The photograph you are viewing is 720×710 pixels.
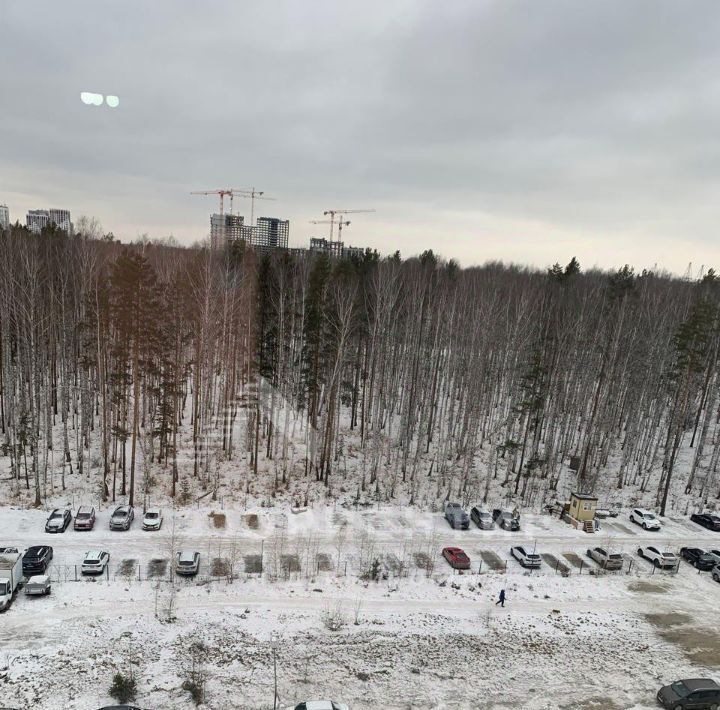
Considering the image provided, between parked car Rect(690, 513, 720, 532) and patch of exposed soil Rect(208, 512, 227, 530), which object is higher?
parked car Rect(690, 513, 720, 532)

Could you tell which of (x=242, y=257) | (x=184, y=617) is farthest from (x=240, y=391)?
(x=184, y=617)

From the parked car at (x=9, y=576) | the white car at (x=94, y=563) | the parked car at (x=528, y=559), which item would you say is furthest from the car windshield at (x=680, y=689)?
the parked car at (x=9, y=576)

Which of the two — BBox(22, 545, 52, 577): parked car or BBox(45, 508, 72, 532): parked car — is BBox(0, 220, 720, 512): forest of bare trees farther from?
BBox(22, 545, 52, 577): parked car

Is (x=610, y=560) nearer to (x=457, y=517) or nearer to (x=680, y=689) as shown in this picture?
(x=457, y=517)

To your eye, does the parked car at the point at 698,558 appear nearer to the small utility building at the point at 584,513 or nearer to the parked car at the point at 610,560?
the parked car at the point at 610,560

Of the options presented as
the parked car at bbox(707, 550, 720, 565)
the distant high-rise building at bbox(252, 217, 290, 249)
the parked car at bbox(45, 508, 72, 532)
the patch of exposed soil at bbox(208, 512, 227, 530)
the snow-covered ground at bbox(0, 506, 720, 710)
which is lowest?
the patch of exposed soil at bbox(208, 512, 227, 530)

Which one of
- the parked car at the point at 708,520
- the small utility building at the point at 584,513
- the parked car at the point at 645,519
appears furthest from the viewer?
the parked car at the point at 708,520

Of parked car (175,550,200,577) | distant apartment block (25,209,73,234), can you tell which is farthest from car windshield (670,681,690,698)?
distant apartment block (25,209,73,234)
